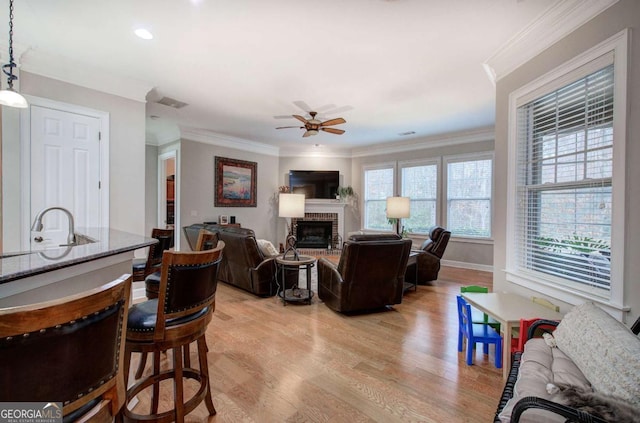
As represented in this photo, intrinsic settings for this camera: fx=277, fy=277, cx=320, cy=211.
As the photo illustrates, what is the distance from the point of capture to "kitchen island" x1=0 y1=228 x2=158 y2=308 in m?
1.03

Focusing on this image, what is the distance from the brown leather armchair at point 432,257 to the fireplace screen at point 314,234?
316cm

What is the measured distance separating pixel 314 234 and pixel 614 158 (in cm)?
613

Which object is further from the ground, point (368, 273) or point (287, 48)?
point (287, 48)

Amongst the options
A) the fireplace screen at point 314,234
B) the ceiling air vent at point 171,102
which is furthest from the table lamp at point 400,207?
the ceiling air vent at point 171,102

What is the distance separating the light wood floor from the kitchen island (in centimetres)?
96

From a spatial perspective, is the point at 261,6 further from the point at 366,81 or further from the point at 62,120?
the point at 62,120

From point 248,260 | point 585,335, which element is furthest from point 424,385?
point 248,260

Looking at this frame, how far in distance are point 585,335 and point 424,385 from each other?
1078 mm

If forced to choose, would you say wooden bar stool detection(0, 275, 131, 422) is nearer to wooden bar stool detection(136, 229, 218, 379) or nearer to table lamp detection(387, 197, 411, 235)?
wooden bar stool detection(136, 229, 218, 379)

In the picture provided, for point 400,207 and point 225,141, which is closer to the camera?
point 400,207

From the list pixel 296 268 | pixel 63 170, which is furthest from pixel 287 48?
pixel 63 170

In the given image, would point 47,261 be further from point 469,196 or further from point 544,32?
point 469,196

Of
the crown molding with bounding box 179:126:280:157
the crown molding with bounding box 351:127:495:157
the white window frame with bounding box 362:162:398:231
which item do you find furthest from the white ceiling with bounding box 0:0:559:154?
the white window frame with bounding box 362:162:398:231

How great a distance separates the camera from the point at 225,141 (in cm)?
616
